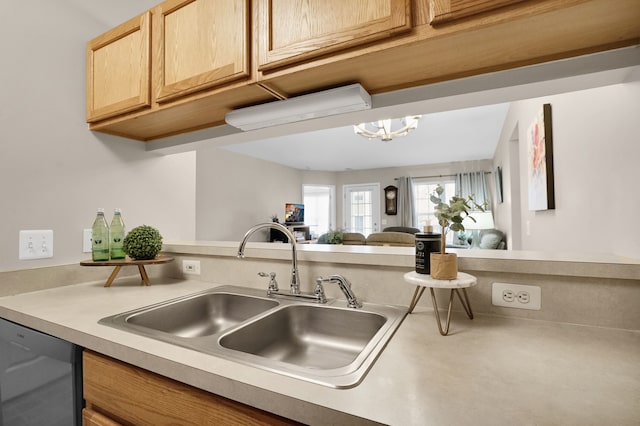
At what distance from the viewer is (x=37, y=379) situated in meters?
0.99

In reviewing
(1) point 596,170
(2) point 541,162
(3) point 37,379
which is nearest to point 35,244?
(3) point 37,379

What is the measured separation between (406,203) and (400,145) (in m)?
2.39

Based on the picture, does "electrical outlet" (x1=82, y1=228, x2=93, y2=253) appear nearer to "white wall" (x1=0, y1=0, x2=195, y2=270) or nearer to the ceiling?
"white wall" (x1=0, y1=0, x2=195, y2=270)

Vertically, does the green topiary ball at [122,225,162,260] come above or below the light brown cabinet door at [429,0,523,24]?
below

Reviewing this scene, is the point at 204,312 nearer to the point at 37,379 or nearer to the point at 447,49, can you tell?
the point at 37,379

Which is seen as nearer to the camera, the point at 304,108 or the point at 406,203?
the point at 304,108

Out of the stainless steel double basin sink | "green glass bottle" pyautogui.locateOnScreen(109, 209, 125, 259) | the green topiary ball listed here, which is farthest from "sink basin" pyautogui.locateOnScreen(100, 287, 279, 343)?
"green glass bottle" pyautogui.locateOnScreen(109, 209, 125, 259)

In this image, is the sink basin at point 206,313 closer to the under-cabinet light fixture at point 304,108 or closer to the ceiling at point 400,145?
the under-cabinet light fixture at point 304,108

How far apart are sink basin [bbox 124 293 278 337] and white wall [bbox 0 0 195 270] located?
2.32 ft

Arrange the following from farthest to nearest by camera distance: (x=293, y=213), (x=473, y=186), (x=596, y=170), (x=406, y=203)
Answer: (x=406, y=203)
(x=293, y=213)
(x=473, y=186)
(x=596, y=170)

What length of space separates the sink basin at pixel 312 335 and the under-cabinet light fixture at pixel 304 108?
73 cm

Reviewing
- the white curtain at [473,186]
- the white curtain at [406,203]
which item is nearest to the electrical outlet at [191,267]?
the white curtain at [473,186]

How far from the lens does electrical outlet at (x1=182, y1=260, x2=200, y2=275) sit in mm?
1564

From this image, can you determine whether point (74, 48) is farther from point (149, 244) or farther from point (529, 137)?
point (529, 137)
